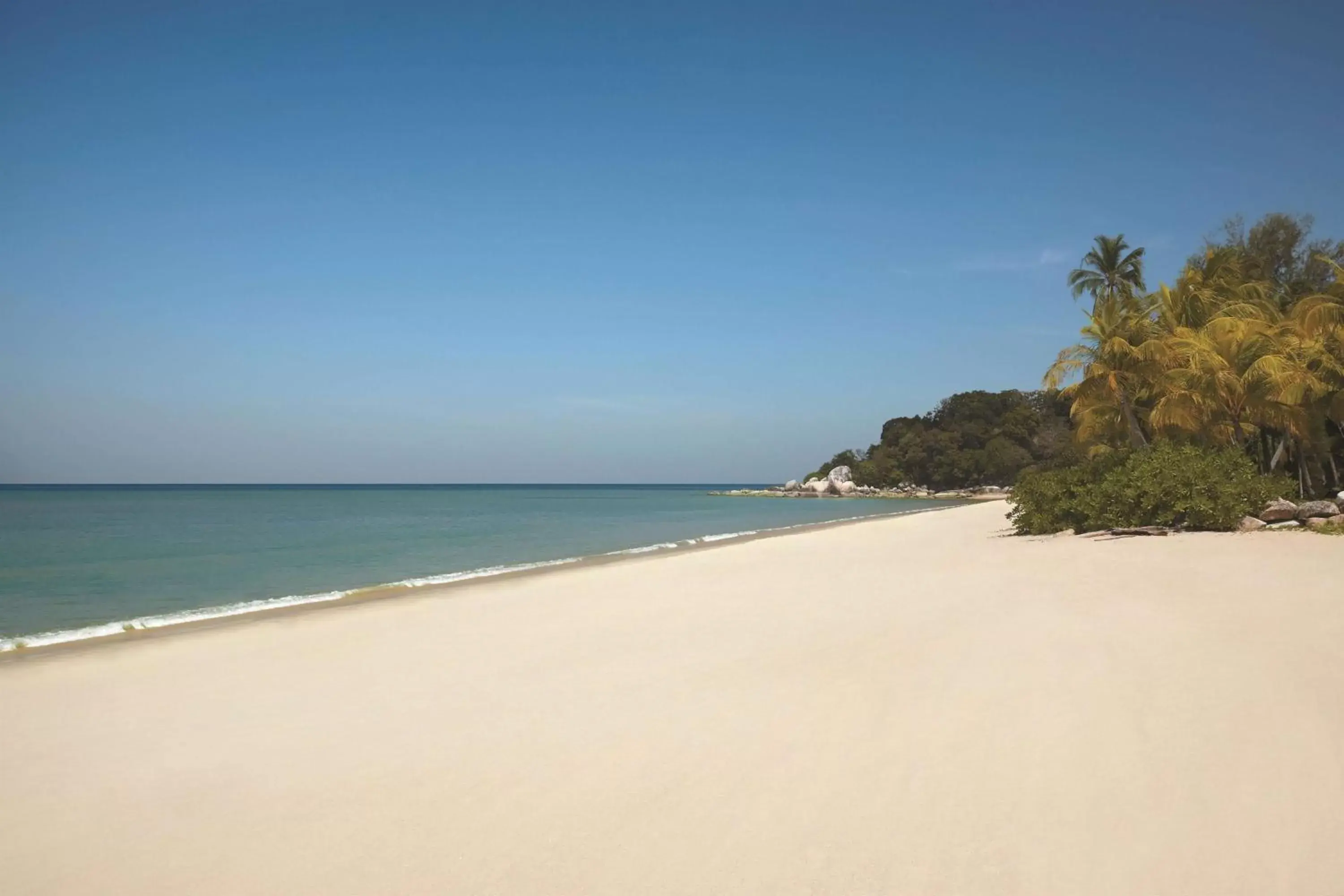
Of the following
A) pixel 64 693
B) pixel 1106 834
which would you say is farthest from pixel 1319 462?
pixel 64 693

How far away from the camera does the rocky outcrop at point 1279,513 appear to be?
14.4 metres

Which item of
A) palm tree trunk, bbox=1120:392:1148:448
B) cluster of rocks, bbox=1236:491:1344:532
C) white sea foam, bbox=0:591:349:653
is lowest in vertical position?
white sea foam, bbox=0:591:349:653

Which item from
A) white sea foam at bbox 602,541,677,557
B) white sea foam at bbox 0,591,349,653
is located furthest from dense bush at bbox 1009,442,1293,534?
white sea foam at bbox 0,591,349,653

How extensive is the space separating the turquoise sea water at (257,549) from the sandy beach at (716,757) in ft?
16.5

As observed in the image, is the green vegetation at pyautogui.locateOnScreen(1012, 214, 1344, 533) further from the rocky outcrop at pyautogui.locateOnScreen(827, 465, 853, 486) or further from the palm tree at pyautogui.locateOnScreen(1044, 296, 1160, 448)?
the rocky outcrop at pyautogui.locateOnScreen(827, 465, 853, 486)

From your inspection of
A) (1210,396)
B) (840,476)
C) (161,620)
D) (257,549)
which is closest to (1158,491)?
(1210,396)

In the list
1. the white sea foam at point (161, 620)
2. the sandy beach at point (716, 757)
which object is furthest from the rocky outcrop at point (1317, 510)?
the white sea foam at point (161, 620)

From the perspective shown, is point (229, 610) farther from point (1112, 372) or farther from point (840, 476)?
point (840, 476)

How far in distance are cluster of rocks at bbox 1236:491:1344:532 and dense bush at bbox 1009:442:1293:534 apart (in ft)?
0.68

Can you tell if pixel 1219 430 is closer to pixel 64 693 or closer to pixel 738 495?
pixel 64 693

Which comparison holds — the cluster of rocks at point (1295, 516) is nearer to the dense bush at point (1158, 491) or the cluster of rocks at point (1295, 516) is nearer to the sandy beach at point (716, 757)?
the dense bush at point (1158, 491)

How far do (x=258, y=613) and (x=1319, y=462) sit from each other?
26.7m

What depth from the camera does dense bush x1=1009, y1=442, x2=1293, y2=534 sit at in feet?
47.5

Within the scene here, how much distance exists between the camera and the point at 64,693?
20.4 ft
